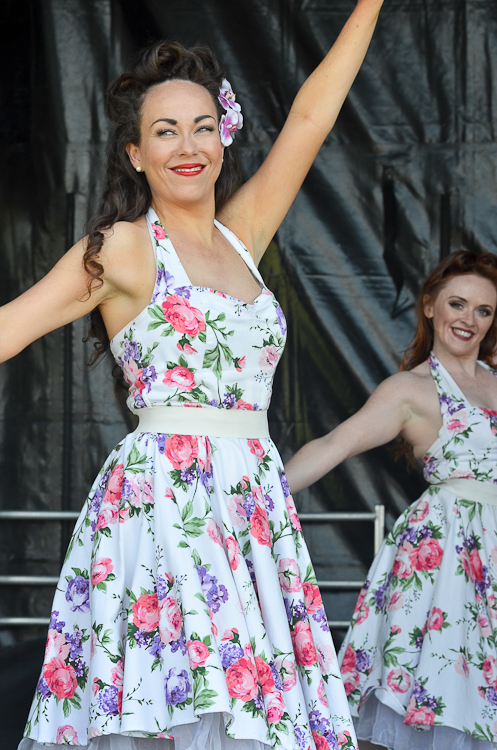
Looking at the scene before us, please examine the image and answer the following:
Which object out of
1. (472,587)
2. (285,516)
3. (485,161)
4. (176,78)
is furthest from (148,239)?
(485,161)

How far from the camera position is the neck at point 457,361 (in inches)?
123

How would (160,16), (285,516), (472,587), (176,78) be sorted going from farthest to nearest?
(160,16)
(472,587)
(176,78)
(285,516)

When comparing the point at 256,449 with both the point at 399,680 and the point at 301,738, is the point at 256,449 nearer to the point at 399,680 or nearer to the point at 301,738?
the point at 301,738

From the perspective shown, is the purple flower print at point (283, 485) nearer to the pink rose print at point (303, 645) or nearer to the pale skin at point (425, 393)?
the pink rose print at point (303, 645)

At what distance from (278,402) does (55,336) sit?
0.96 m

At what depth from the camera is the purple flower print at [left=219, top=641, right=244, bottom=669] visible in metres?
1.58

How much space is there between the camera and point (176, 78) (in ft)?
6.51

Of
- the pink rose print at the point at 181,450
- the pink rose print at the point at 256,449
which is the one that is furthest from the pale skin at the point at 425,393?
the pink rose print at the point at 181,450

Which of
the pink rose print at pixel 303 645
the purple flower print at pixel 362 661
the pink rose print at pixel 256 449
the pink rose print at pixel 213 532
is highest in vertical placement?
the pink rose print at pixel 256 449

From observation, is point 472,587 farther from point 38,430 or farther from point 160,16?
point 160,16

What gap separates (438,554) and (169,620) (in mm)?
1391

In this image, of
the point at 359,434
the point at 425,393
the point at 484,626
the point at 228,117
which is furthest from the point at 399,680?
the point at 228,117

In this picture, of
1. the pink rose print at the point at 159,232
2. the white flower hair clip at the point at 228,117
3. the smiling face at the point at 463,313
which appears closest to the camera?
the pink rose print at the point at 159,232

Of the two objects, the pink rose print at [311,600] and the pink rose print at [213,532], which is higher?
the pink rose print at [213,532]
